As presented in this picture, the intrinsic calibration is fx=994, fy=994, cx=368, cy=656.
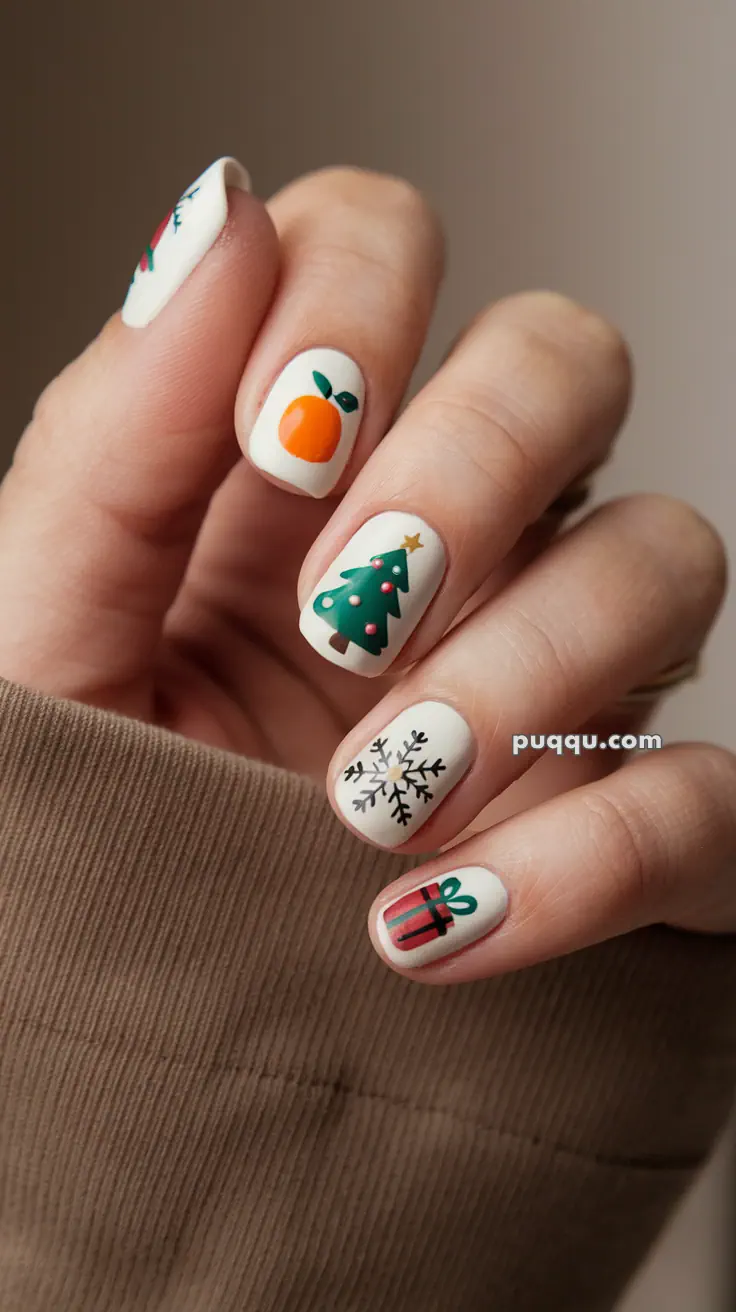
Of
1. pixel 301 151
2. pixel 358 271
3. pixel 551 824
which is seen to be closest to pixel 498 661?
pixel 551 824

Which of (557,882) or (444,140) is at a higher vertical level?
(444,140)

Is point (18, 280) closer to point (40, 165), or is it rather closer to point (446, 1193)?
point (40, 165)

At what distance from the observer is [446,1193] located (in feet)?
1.48

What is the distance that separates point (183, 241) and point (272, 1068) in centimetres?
35

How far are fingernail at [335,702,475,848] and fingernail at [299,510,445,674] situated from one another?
33 mm

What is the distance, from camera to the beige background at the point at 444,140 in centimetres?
70

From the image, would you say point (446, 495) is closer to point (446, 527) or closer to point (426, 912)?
point (446, 527)

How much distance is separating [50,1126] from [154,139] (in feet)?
2.11

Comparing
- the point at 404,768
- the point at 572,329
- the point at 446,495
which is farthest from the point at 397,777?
the point at 572,329

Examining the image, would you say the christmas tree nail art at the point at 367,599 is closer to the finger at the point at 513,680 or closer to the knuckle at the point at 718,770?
the finger at the point at 513,680

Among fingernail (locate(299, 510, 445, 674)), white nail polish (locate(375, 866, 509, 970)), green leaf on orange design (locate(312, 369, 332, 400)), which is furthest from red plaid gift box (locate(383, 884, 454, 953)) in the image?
green leaf on orange design (locate(312, 369, 332, 400))

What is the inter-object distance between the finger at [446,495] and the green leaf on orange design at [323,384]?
1.2 inches

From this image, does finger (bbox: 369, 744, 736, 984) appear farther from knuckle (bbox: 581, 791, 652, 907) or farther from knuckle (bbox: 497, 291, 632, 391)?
knuckle (bbox: 497, 291, 632, 391)

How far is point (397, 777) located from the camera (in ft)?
1.27
